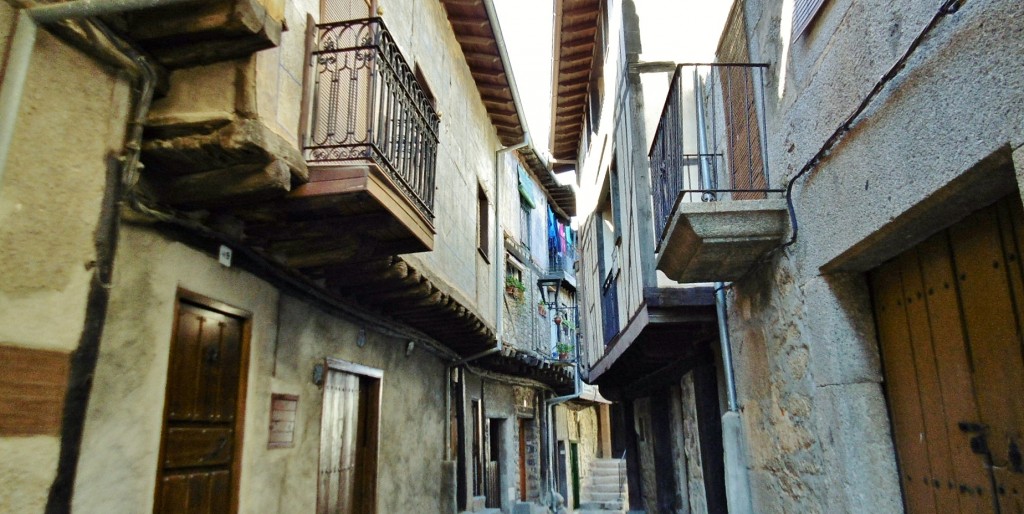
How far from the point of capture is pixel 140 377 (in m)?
3.65

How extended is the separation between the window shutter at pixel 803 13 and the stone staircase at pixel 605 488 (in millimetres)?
18442

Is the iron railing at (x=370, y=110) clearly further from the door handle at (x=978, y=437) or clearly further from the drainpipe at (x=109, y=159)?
the door handle at (x=978, y=437)

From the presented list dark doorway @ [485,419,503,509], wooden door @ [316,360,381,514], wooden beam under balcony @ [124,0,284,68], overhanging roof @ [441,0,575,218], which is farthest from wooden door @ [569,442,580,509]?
wooden beam under balcony @ [124,0,284,68]

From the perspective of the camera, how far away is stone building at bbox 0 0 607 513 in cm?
296

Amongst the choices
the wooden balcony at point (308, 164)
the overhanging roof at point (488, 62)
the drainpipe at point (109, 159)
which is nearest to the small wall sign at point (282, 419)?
the wooden balcony at point (308, 164)

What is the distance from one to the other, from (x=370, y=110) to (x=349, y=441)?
146 inches

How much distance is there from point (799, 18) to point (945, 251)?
58.1 inches

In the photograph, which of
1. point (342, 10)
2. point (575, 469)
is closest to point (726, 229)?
point (342, 10)

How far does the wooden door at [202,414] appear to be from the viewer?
4.03 metres

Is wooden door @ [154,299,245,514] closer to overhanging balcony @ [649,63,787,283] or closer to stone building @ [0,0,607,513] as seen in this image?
stone building @ [0,0,607,513]

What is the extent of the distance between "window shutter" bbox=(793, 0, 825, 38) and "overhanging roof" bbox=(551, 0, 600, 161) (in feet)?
18.2

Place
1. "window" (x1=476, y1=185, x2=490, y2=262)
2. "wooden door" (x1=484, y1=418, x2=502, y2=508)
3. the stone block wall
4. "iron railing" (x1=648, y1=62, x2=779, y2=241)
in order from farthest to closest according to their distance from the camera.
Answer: "wooden door" (x1=484, y1=418, x2=502, y2=508) < "window" (x1=476, y1=185, x2=490, y2=262) < "iron railing" (x1=648, y1=62, x2=779, y2=241) < the stone block wall

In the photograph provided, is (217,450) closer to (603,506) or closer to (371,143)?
(371,143)

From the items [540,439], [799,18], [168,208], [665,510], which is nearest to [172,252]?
[168,208]
